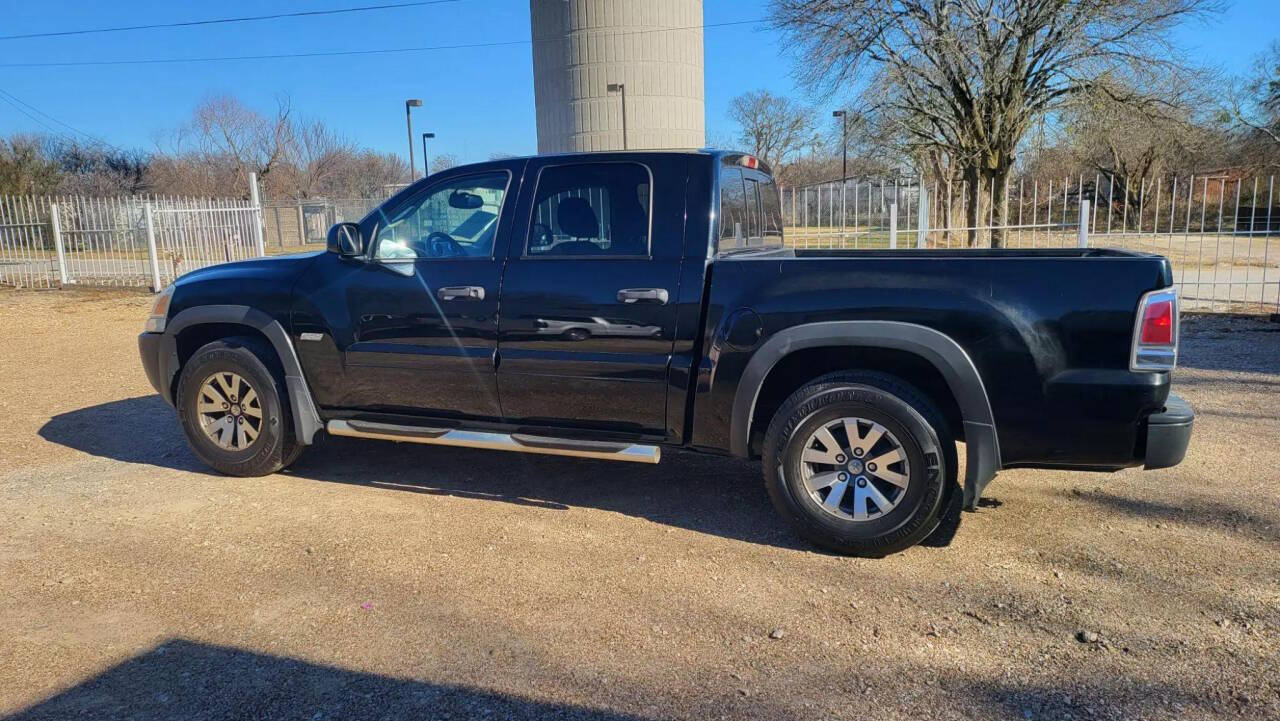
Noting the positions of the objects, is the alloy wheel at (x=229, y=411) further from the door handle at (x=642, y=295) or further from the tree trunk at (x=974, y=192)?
the tree trunk at (x=974, y=192)

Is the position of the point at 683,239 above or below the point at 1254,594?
above

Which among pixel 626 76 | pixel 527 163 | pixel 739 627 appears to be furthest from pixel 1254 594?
pixel 626 76

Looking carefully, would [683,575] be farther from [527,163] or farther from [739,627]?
[527,163]

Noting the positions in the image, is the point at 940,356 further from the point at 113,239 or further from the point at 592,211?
the point at 113,239

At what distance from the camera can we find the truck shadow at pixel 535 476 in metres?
4.77

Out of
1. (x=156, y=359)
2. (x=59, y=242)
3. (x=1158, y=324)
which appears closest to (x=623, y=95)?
→ (x=59, y=242)

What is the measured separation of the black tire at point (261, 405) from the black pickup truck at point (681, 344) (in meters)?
0.02

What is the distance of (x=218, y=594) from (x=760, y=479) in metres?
3.08

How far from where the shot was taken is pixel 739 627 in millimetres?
3434

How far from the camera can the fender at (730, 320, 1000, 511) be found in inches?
152

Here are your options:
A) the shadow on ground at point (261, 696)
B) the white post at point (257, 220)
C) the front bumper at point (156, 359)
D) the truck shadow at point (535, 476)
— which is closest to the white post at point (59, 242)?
the white post at point (257, 220)

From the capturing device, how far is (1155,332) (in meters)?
3.63

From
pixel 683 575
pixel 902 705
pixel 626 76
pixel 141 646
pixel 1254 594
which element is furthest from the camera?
pixel 626 76

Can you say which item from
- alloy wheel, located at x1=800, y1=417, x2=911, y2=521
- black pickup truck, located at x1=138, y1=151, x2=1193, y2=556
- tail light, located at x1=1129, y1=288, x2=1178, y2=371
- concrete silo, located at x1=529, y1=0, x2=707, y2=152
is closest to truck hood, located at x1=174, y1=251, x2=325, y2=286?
black pickup truck, located at x1=138, y1=151, x2=1193, y2=556
